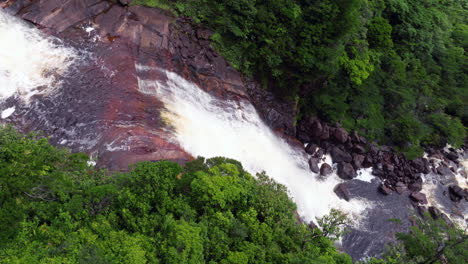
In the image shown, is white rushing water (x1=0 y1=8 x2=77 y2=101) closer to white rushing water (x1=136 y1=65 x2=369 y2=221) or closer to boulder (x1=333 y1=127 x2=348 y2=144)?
white rushing water (x1=136 y1=65 x2=369 y2=221)

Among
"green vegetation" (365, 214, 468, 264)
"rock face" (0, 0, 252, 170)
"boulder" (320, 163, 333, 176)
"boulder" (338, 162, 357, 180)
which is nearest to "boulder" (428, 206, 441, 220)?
"boulder" (338, 162, 357, 180)

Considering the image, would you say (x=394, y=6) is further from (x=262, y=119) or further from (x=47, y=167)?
(x=47, y=167)

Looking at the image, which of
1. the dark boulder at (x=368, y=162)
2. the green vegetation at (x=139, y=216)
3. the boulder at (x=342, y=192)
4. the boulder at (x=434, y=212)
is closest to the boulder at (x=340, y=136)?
the dark boulder at (x=368, y=162)

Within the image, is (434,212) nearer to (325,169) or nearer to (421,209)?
(421,209)

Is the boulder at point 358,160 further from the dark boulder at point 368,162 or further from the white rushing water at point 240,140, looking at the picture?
the white rushing water at point 240,140

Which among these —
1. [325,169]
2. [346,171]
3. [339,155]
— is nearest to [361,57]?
[339,155]

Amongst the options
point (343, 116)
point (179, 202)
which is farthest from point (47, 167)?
point (343, 116)

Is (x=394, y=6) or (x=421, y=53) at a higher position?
(x=394, y=6)
